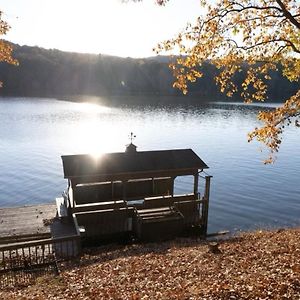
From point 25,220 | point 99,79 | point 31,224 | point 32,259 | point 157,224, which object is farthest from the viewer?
point 99,79

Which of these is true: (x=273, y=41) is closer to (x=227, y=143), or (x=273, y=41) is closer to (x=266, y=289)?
(x=266, y=289)

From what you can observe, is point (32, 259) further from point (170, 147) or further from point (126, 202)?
point (170, 147)

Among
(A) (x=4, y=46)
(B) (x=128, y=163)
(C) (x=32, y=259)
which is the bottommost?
(C) (x=32, y=259)

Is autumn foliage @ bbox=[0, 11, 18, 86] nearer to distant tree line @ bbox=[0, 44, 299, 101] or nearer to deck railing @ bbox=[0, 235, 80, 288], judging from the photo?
deck railing @ bbox=[0, 235, 80, 288]

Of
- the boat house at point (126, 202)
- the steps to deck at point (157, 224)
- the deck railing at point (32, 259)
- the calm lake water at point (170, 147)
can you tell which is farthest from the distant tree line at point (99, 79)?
the deck railing at point (32, 259)

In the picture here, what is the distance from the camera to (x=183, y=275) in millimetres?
13023

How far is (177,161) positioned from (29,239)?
10.3 metres

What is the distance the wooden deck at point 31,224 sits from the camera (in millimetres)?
19266

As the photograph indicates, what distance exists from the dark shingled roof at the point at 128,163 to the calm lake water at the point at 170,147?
22.3 ft

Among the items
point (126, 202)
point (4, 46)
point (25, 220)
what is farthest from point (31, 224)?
point (4, 46)

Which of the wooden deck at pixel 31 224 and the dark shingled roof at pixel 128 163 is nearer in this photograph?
the wooden deck at pixel 31 224

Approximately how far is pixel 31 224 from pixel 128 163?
23.6 ft

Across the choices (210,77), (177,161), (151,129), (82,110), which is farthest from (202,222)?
(210,77)

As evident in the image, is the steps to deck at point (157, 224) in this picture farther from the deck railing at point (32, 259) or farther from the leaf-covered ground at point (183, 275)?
the deck railing at point (32, 259)
